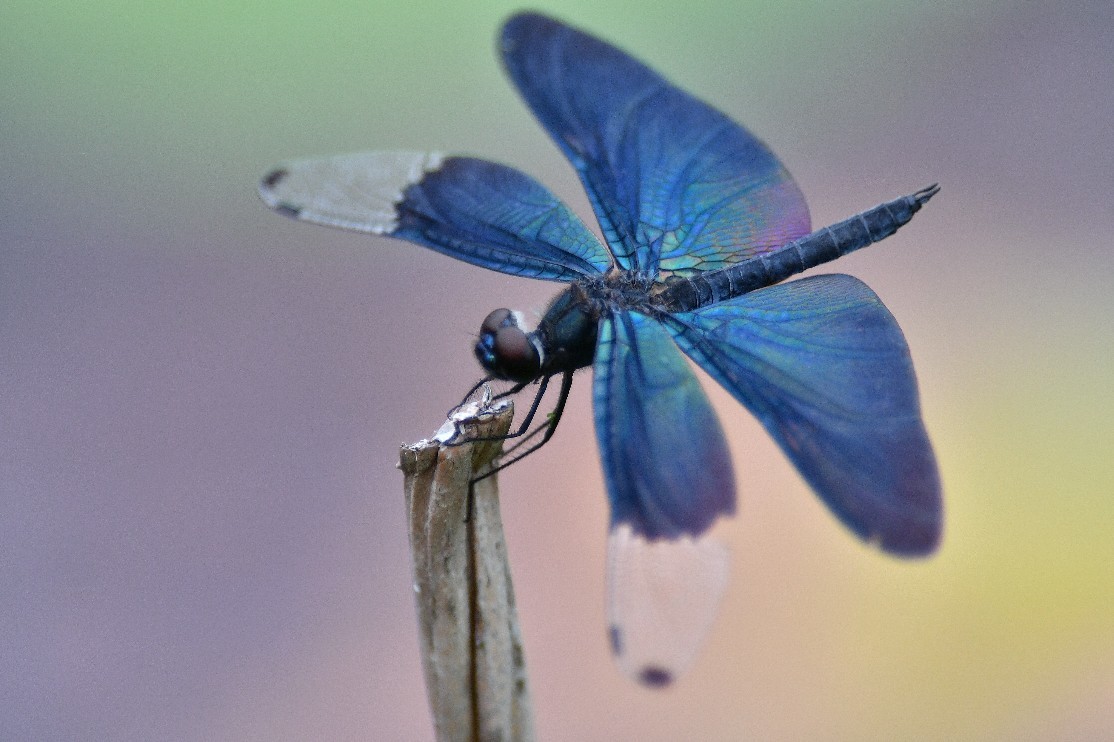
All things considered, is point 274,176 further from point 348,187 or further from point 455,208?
point 455,208

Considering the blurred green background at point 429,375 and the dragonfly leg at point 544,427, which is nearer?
the dragonfly leg at point 544,427

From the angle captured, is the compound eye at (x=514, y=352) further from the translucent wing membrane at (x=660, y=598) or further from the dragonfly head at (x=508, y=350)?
the translucent wing membrane at (x=660, y=598)

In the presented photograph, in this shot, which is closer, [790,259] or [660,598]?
[660,598]

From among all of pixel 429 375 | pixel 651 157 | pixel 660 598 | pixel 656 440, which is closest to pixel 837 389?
pixel 656 440

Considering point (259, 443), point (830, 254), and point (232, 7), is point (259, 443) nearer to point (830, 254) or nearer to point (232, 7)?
point (232, 7)

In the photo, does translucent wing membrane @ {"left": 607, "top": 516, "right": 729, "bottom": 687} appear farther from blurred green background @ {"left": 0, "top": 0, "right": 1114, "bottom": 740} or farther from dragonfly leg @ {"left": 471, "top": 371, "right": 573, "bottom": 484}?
blurred green background @ {"left": 0, "top": 0, "right": 1114, "bottom": 740}

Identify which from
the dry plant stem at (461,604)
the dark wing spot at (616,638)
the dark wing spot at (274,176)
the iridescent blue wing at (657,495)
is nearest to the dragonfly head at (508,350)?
the iridescent blue wing at (657,495)
